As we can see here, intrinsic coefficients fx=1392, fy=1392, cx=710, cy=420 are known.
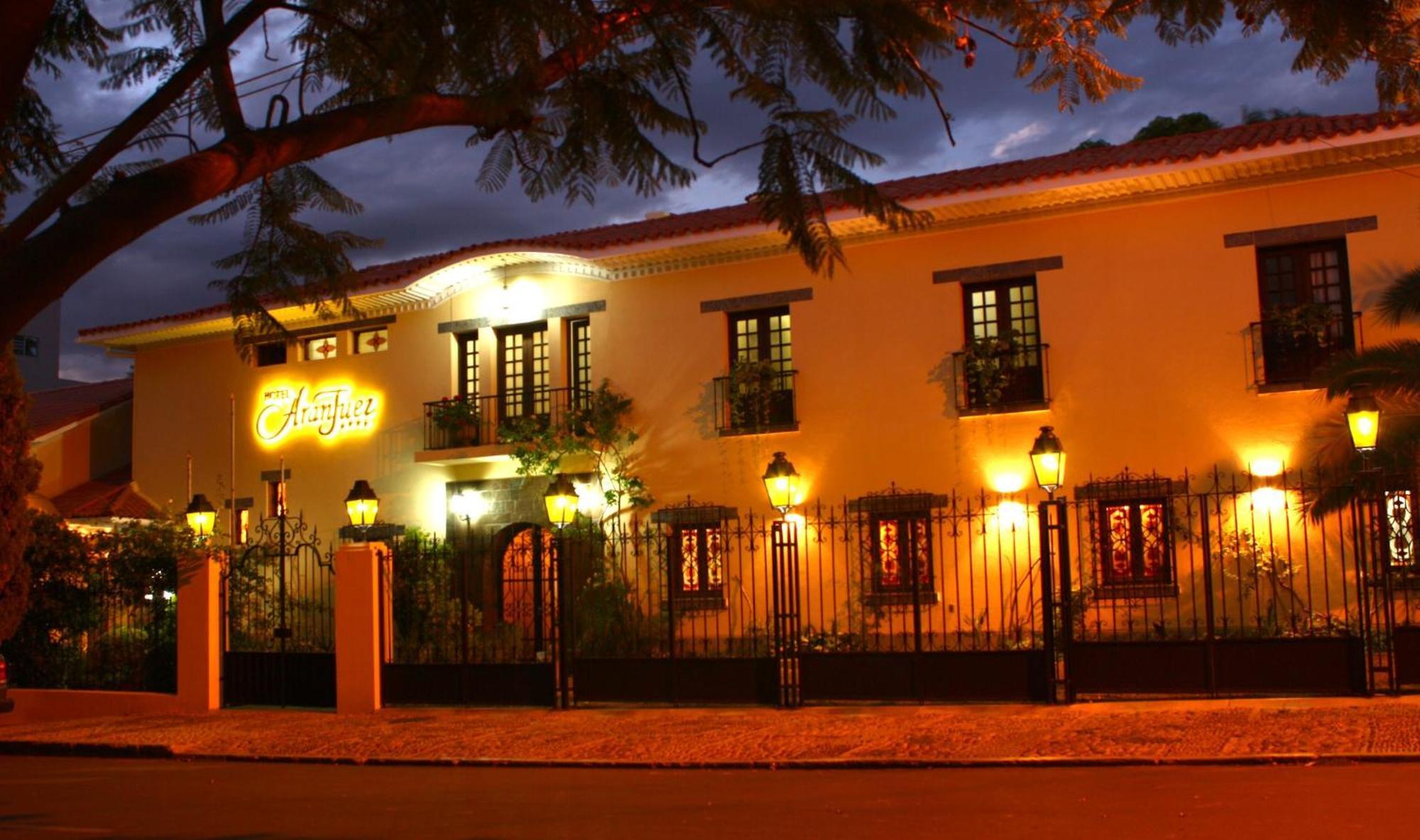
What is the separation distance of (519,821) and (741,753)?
343 cm

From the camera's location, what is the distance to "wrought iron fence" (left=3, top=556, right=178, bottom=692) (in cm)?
1834

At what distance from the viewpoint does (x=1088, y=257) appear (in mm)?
19516

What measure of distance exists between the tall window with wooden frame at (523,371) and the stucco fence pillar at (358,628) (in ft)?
23.5

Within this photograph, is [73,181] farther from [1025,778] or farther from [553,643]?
[553,643]

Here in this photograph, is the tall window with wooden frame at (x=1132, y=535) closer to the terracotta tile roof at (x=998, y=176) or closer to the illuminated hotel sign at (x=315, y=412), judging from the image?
the terracotta tile roof at (x=998, y=176)

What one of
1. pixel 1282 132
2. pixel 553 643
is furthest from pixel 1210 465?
pixel 553 643

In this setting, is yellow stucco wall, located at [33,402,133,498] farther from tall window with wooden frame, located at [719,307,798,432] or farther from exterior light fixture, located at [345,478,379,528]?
tall window with wooden frame, located at [719,307,798,432]

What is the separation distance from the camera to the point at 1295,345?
18.5 metres

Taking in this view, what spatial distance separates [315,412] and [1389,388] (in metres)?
17.7

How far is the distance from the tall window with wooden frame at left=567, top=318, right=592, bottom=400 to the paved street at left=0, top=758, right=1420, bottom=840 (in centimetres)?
1121

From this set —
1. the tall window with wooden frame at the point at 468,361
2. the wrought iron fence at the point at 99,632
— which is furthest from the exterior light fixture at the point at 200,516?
the tall window with wooden frame at the point at 468,361

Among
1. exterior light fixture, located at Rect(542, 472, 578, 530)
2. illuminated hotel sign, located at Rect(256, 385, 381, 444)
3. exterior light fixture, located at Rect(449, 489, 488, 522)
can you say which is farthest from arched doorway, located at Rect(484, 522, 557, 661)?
illuminated hotel sign, located at Rect(256, 385, 381, 444)

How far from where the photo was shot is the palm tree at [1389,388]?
52.6ft

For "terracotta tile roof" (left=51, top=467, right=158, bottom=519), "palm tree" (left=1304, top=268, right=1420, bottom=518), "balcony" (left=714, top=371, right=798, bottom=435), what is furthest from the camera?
"terracotta tile roof" (left=51, top=467, right=158, bottom=519)
